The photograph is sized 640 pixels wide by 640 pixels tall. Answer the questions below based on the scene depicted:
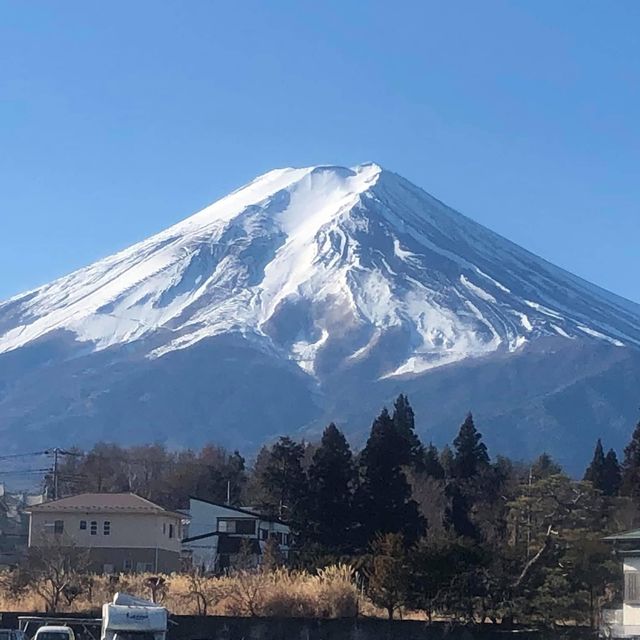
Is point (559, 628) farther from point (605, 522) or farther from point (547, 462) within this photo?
point (547, 462)

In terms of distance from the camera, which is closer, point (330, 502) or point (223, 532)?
point (330, 502)

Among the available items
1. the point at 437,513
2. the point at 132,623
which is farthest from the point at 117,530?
the point at 132,623

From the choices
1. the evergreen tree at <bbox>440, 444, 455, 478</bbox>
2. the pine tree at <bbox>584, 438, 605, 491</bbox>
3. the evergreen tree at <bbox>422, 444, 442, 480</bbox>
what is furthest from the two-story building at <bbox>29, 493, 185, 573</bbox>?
the pine tree at <bbox>584, 438, 605, 491</bbox>

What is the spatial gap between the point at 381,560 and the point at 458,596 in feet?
6.80

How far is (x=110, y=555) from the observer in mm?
54469

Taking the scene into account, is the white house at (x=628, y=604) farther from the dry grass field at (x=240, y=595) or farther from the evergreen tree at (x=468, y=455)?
the evergreen tree at (x=468, y=455)

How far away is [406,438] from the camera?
6294cm

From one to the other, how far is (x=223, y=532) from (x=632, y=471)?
16424 mm

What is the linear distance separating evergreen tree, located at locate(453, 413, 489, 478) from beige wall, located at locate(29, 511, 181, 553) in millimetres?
15749

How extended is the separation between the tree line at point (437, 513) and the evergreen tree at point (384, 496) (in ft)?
0.15

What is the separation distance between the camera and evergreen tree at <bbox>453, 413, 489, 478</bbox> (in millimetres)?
66250

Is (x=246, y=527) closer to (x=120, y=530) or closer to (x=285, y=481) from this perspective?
(x=285, y=481)

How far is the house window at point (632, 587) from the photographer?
36188mm

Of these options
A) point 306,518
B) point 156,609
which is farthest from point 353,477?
point 156,609
